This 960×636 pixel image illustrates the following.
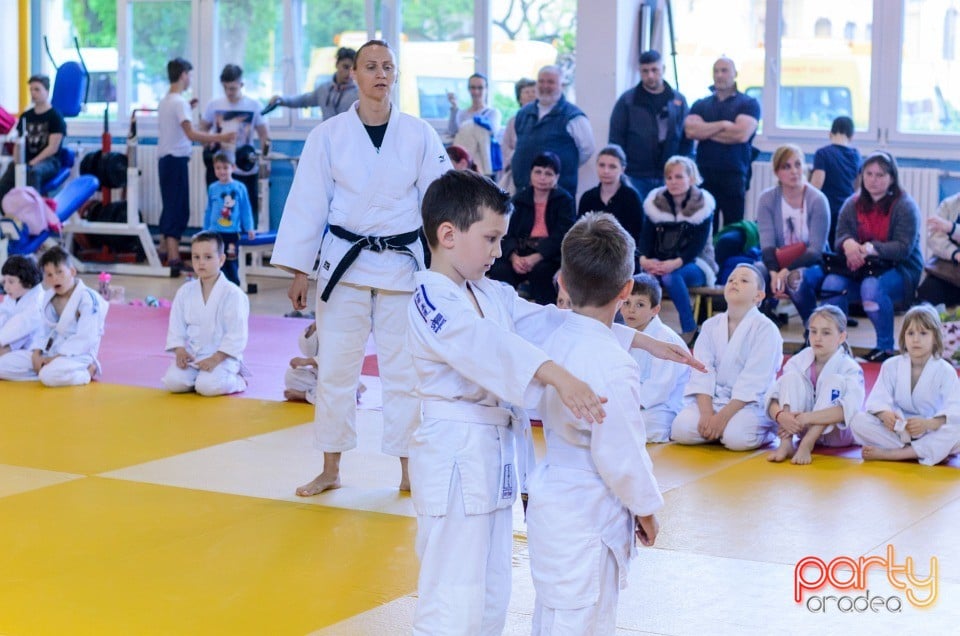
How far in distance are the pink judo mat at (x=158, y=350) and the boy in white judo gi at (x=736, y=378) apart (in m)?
2.21

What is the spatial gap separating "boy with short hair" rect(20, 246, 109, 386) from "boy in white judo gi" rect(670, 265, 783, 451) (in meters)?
3.30

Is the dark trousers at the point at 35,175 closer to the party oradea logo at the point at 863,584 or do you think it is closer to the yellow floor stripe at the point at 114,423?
the yellow floor stripe at the point at 114,423

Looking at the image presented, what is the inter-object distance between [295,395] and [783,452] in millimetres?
2492

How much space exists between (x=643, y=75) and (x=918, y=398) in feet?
15.2

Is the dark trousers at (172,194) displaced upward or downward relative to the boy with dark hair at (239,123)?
downward

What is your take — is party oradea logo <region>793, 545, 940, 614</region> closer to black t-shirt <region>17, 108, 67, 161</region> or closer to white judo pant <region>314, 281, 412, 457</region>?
white judo pant <region>314, 281, 412, 457</region>

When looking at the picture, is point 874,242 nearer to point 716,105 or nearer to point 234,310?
point 716,105

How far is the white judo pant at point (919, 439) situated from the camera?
5164 mm

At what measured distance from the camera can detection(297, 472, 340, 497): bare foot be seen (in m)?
4.70

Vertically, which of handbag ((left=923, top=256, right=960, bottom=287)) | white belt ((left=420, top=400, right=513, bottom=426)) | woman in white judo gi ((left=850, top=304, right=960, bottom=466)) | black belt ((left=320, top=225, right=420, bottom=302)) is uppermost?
black belt ((left=320, top=225, right=420, bottom=302))

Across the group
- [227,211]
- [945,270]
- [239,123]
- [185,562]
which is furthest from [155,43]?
[185,562]

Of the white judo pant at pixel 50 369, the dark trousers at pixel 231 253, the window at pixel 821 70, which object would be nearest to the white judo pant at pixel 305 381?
the white judo pant at pixel 50 369

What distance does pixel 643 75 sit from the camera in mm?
9344

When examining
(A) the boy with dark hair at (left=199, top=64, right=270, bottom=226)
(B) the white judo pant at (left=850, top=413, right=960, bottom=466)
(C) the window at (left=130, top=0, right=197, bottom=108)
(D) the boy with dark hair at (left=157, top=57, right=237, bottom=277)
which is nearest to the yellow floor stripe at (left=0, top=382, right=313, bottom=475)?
(B) the white judo pant at (left=850, top=413, right=960, bottom=466)
